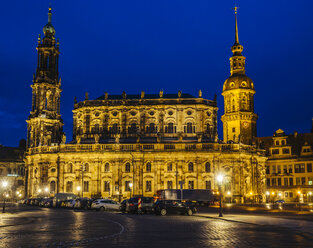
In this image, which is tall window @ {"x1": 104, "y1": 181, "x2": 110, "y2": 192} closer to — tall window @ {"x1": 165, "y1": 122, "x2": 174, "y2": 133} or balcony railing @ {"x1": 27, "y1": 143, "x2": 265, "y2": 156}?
balcony railing @ {"x1": 27, "y1": 143, "x2": 265, "y2": 156}

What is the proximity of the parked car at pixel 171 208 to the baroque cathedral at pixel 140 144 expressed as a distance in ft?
103

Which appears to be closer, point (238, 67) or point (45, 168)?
point (45, 168)

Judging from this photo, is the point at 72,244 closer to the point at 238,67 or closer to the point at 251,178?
the point at 251,178

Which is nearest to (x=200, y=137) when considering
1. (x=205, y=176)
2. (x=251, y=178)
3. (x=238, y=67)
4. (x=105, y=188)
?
(x=205, y=176)

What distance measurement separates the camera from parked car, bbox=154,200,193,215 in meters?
36.0

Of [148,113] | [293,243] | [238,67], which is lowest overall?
[293,243]

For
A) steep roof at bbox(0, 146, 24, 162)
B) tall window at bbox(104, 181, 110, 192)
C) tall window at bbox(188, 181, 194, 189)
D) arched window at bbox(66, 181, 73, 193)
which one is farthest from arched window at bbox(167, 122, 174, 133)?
steep roof at bbox(0, 146, 24, 162)

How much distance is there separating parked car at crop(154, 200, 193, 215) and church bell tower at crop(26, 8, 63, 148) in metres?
50.6

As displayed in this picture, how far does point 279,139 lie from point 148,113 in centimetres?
2770

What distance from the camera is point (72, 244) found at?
16.1m

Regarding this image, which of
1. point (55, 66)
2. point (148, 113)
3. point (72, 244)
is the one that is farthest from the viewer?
point (55, 66)

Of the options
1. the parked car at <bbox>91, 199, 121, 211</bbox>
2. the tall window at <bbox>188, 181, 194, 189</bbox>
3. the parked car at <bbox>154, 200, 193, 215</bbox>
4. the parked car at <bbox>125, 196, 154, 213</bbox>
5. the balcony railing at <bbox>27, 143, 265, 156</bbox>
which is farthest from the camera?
the balcony railing at <bbox>27, 143, 265, 156</bbox>

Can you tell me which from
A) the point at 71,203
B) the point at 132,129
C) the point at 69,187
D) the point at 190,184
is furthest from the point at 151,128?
the point at 71,203

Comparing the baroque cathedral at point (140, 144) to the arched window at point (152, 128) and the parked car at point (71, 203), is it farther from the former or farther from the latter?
the parked car at point (71, 203)
